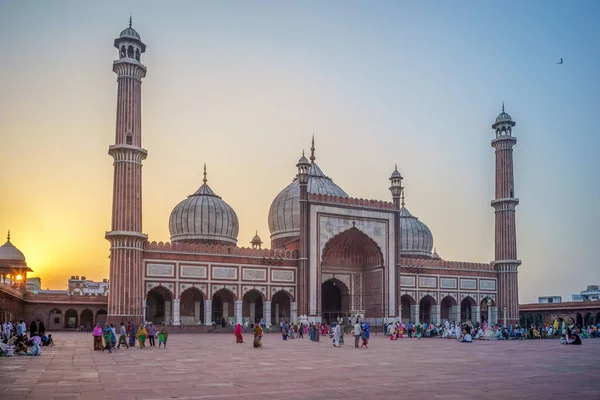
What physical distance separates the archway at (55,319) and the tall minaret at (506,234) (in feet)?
97.1

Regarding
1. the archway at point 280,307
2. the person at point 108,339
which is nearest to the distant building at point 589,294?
the archway at point 280,307

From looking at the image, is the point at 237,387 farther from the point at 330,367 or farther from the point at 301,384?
the point at 330,367

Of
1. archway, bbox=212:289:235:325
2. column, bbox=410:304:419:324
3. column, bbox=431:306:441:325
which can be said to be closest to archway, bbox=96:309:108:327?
archway, bbox=212:289:235:325

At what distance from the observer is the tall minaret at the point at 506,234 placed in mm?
44594

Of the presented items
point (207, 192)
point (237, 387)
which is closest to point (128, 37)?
point (207, 192)

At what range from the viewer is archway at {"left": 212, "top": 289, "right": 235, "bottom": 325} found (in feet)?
128

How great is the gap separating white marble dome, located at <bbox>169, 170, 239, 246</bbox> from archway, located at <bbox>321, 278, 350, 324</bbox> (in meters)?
7.16

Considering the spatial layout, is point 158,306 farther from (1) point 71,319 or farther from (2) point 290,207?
(2) point 290,207

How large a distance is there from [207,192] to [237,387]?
34.8m

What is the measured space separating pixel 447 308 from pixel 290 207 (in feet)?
44.7

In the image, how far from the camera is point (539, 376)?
11.9 m

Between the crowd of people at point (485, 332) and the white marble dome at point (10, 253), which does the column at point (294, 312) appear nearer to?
the crowd of people at point (485, 332)

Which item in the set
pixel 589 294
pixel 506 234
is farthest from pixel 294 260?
pixel 589 294

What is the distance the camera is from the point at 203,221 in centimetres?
4228
